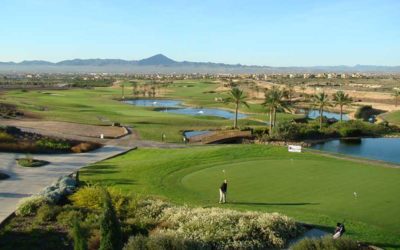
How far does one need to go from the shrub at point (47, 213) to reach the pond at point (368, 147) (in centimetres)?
3952

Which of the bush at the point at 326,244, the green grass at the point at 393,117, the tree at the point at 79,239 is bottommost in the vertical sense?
the green grass at the point at 393,117

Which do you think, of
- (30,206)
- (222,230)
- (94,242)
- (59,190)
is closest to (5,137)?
(59,190)

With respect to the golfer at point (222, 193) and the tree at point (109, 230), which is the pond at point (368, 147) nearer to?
the golfer at point (222, 193)

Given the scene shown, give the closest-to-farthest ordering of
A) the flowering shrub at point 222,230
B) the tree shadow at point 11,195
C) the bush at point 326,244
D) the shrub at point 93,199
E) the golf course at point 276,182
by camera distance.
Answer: the bush at point 326,244 < the flowering shrub at point 222,230 < the golf course at point 276,182 < the shrub at point 93,199 < the tree shadow at point 11,195

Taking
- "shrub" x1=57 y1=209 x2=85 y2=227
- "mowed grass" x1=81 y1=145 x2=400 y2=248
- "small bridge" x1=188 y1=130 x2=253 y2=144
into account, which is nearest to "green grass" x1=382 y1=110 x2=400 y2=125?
"small bridge" x1=188 y1=130 x2=253 y2=144

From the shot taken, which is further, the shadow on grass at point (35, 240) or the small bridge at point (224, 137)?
the small bridge at point (224, 137)

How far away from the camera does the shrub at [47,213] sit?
22750mm

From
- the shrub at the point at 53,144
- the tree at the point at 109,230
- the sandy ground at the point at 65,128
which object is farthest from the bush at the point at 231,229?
the sandy ground at the point at 65,128

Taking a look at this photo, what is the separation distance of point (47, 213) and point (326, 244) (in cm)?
1246

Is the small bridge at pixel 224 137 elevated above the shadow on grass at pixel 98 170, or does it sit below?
below

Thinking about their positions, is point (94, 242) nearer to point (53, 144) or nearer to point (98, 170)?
point (98, 170)

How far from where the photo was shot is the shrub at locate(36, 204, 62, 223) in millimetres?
22750

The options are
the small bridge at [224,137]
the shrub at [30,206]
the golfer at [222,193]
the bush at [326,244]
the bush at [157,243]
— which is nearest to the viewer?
the bush at [157,243]

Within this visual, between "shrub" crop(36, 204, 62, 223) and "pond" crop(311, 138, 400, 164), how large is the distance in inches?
1556
